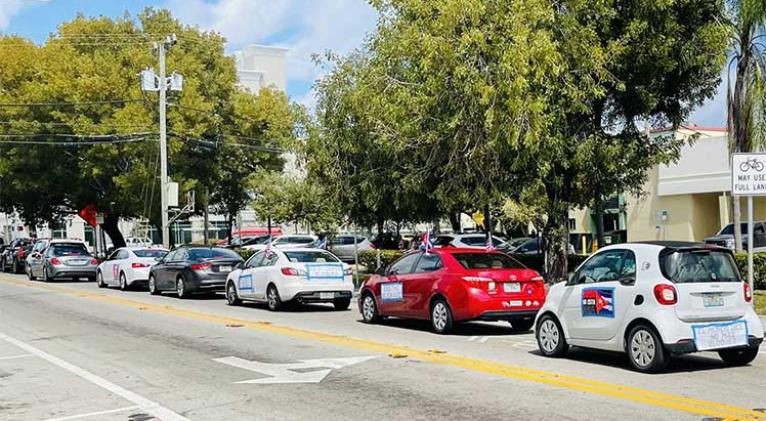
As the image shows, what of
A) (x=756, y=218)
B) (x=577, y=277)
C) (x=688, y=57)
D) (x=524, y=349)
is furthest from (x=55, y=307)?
(x=756, y=218)

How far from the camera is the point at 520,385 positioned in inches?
371

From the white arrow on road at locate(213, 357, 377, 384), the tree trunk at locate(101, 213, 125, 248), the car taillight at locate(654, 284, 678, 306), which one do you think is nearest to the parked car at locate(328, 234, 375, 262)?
the tree trunk at locate(101, 213, 125, 248)

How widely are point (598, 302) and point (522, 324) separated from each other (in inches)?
199

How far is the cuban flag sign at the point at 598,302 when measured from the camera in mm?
10484

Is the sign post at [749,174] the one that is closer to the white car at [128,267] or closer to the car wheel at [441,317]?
the car wheel at [441,317]

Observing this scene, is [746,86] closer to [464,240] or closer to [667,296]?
[667,296]

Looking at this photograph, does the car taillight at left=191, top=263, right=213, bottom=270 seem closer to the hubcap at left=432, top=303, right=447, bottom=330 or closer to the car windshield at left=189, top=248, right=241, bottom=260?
the car windshield at left=189, top=248, right=241, bottom=260

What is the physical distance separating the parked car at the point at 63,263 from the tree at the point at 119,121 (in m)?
6.20

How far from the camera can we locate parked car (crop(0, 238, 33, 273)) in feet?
142

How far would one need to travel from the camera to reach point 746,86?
2095 centimetres

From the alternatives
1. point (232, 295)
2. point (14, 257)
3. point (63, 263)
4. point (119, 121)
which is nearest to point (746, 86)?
point (232, 295)

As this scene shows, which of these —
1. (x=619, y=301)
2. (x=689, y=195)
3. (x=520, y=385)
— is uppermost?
(x=689, y=195)

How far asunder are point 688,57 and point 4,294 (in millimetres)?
20663

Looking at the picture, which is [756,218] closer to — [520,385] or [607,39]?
[607,39]
